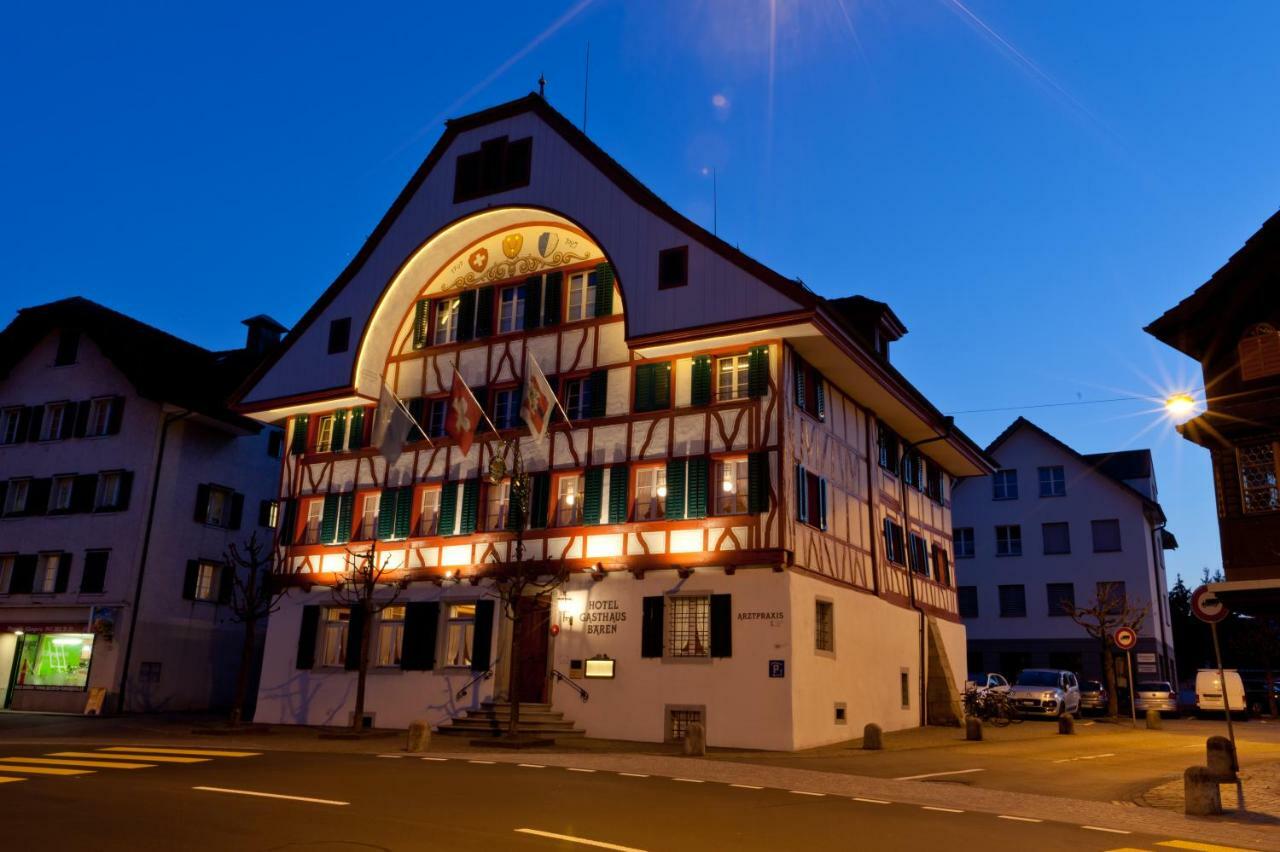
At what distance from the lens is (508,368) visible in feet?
90.3

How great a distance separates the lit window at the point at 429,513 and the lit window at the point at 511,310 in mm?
4806

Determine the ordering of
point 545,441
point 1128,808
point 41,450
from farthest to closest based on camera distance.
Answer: point 41,450
point 545,441
point 1128,808

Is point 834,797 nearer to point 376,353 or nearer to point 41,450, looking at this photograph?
point 376,353

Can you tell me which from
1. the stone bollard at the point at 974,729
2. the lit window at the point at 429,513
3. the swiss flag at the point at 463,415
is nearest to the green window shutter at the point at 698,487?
the swiss flag at the point at 463,415

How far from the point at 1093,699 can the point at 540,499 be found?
2605 cm

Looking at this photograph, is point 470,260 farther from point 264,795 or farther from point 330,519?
point 264,795

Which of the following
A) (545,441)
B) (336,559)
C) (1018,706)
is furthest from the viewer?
(1018,706)

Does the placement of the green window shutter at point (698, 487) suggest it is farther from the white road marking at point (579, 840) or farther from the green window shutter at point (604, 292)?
the white road marking at point (579, 840)

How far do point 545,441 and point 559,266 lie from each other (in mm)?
4777

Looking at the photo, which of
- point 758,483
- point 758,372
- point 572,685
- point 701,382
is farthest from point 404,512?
point 758,372

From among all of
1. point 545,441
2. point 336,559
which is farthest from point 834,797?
point 336,559

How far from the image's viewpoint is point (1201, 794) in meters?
12.8

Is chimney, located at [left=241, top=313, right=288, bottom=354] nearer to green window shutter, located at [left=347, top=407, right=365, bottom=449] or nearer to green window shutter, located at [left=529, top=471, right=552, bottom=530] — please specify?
green window shutter, located at [left=347, top=407, right=365, bottom=449]

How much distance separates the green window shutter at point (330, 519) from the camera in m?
29.3
